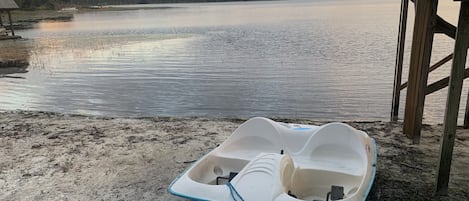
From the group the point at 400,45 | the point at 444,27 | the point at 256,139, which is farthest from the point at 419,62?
the point at 256,139

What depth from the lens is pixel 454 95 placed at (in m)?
3.56

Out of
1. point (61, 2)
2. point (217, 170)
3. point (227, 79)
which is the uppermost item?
point (217, 170)

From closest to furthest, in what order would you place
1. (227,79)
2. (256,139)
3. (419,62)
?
(256,139) → (419,62) → (227,79)

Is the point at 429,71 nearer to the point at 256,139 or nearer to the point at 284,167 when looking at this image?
the point at 256,139

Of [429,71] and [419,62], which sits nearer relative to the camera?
[419,62]

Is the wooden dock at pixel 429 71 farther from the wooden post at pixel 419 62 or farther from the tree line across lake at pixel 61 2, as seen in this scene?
the tree line across lake at pixel 61 2

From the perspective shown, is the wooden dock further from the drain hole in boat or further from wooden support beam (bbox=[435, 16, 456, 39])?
the drain hole in boat

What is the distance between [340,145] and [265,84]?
7045mm

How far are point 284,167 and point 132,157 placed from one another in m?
2.42

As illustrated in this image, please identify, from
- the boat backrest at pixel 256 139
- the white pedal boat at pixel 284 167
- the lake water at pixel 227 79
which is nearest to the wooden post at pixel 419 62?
the white pedal boat at pixel 284 167

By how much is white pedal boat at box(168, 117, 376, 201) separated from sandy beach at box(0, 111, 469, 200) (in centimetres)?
37

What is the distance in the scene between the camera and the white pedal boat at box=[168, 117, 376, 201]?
3301 millimetres

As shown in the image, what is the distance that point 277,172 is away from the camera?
340 centimetres

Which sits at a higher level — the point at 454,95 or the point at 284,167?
the point at 454,95
